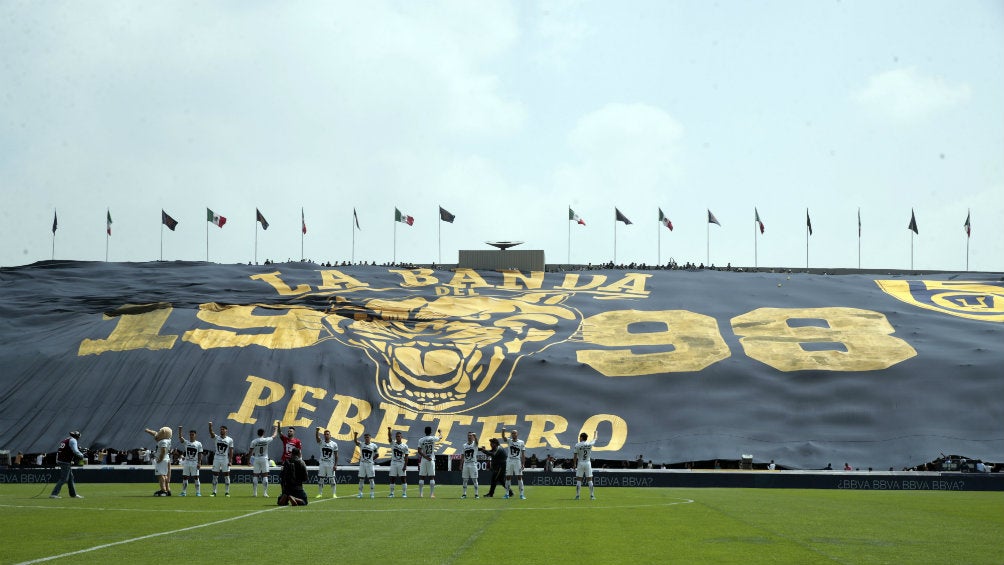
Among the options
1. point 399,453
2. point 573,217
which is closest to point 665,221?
point 573,217

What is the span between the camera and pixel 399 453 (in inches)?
1441

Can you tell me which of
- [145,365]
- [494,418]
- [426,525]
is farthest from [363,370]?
[426,525]

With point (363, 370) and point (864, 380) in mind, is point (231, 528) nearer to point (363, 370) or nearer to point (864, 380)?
point (363, 370)

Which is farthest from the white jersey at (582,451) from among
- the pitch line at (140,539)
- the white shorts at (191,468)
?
the white shorts at (191,468)

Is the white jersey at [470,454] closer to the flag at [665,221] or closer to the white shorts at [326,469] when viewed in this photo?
the white shorts at [326,469]

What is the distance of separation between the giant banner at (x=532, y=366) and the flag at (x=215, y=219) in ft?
46.1

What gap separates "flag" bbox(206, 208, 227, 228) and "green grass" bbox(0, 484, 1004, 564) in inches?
2097

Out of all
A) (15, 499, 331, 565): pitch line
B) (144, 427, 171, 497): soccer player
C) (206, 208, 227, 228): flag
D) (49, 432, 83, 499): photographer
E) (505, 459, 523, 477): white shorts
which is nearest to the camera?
(15, 499, 331, 565): pitch line

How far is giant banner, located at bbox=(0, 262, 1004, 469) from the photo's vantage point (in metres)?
55.7

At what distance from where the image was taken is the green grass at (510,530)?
17.3 m

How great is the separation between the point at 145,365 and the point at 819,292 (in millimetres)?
41100

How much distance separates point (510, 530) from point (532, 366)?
125 feet

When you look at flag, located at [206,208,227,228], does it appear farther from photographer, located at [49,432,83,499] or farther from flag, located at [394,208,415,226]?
photographer, located at [49,432,83,499]

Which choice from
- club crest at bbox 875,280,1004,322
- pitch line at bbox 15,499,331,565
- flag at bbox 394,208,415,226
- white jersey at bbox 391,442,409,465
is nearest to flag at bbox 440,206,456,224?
flag at bbox 394,208,415,226
